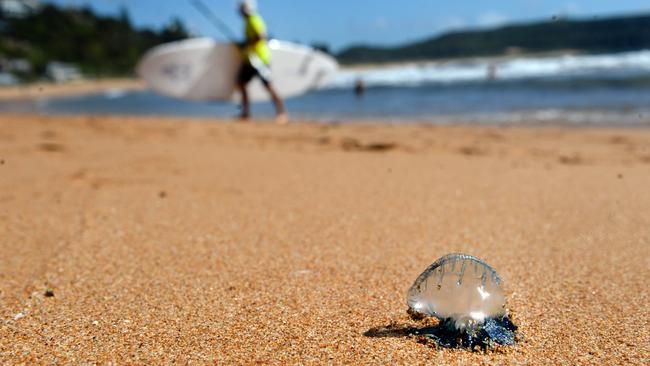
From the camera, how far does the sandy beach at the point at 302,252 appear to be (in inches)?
39.0

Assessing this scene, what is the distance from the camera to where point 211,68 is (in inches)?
282

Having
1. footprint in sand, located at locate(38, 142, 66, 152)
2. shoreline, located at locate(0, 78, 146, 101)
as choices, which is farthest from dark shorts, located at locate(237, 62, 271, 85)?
shoreline, located at locate(0, 78, 146, 101)

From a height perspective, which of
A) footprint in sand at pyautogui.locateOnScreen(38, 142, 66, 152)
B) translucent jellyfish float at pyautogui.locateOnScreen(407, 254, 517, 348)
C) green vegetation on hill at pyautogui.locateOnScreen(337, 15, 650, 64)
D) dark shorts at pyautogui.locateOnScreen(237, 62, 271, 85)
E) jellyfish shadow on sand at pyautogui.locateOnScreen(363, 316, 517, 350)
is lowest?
jellyfish shadow on sand at pyautogui.locateOnScreen(363, 316, 517, 350)

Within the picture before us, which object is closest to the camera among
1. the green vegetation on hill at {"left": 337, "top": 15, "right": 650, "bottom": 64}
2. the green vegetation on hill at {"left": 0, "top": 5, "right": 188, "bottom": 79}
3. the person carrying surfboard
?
the person carrying surfboard

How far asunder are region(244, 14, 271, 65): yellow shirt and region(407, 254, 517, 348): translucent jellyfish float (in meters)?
5.58

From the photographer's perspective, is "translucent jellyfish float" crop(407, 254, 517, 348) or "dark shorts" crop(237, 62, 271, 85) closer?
"translucent jellyfish float" crop(407, 254, 517, 348)

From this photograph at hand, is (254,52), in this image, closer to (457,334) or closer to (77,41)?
(457,334)

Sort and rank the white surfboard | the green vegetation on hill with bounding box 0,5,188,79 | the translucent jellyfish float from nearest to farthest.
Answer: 1. the translucent jellyfish float
2. the white surfboard
3. the green vegetation on hill with bounding box 0,5,188,79

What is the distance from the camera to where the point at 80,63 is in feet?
162

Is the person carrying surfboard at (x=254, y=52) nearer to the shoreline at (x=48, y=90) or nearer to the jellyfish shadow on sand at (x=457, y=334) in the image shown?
the jellyfish shadow on sand at (x=457, y=334)

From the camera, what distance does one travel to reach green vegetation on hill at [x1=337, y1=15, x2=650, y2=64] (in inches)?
1387

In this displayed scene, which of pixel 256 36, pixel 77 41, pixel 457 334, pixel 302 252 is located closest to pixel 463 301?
pixel 457 334

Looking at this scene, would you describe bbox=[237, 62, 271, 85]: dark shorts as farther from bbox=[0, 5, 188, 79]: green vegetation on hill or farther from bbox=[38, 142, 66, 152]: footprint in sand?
bbox=[0, 5, 188, 79]: green vegetation on hill

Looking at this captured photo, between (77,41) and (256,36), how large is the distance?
52589 mm
